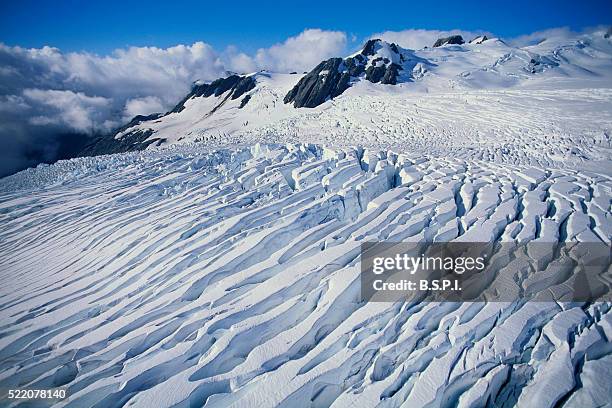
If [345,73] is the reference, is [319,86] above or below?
below

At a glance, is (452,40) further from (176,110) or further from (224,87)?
(176,110)

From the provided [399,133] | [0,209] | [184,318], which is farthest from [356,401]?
[399,133]

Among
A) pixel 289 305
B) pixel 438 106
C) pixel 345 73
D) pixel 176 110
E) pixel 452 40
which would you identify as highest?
pixel 452 40

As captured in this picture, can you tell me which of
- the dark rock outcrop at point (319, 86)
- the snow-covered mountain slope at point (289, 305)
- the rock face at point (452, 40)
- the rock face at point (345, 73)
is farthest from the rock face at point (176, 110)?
the rock face at point (452, 40)

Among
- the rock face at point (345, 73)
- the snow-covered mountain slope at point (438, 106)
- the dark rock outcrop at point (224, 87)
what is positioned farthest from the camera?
the dark rock outcrop at point (224, 87)

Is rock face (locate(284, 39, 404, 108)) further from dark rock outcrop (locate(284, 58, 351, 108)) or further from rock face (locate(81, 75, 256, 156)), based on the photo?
rock face (locate(81, 75, 256, 156))

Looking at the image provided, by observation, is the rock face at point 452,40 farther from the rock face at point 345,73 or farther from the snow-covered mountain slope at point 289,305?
the snow-covered mountain slope at point 289,305

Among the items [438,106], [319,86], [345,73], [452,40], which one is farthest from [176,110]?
[452,40]
